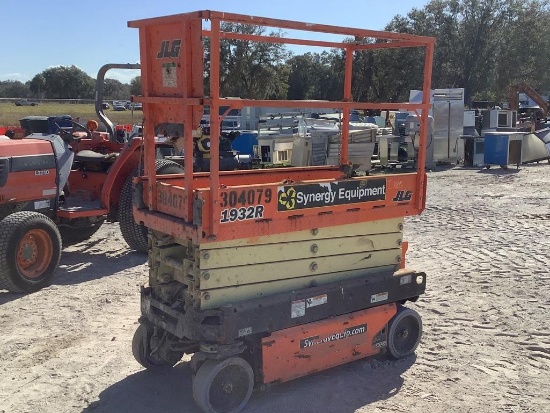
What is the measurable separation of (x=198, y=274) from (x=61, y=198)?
454cm

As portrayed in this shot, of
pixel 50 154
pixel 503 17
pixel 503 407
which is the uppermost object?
pixel 503 17

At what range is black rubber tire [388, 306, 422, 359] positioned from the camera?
4.80 m

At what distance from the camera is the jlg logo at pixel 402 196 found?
468 centimetres

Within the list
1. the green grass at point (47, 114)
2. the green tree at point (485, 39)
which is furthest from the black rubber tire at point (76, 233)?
the green tree at point (485, 39)

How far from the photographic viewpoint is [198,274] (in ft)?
12.6

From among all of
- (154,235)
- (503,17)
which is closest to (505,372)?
(154,235)

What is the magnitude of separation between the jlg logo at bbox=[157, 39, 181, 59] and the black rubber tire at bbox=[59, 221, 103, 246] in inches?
180

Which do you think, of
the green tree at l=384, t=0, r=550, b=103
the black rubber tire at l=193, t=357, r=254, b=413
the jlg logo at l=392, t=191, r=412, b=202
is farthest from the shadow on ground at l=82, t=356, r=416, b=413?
the green tree at l=384, t=0, r=550, b=103

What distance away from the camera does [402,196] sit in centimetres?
471

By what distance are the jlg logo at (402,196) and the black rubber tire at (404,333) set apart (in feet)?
2.93

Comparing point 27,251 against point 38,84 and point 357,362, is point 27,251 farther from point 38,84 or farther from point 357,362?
point 38,84

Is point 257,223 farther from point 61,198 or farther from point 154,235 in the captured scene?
point 61,198

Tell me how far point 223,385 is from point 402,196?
1954 millimetres

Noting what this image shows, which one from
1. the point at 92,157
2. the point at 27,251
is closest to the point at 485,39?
the point at 92,157
